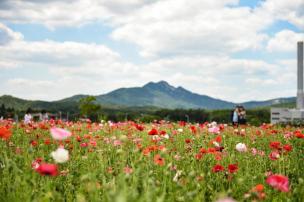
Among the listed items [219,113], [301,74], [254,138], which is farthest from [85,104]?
[254,138]

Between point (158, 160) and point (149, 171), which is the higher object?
point (158, 160)

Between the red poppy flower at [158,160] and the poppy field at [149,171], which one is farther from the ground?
the red poppy flower at [158,160]

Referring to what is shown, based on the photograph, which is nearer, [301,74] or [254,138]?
[254,138]

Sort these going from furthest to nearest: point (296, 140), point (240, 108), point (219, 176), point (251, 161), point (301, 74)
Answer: point (301, 74) → point (240, 108) → point (296, 140) → point (251, 161) → point (219, 176)

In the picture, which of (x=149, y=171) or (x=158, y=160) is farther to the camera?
(x=149, y=171)

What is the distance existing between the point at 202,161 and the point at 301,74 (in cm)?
Result: 9301

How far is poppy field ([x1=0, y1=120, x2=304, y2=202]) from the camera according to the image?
313 centimetres

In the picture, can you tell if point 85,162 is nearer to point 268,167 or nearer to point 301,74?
point 268,167

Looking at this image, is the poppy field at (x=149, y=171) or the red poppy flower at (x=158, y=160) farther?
the red poppy flower at (x=158, y=160)

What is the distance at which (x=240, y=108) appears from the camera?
18344 millimetres

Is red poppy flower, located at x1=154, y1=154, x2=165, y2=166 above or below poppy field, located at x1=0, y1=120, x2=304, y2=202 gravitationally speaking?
above

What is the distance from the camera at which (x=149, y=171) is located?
14.0 ft

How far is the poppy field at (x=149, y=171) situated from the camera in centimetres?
313

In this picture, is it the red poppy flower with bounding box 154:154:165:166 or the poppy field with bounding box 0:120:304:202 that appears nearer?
the poppy field with bounding box 0:120:304:202
